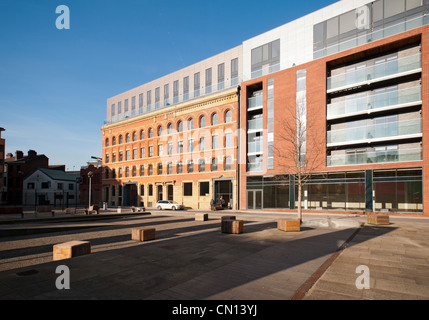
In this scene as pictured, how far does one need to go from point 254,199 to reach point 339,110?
13446 millimetres

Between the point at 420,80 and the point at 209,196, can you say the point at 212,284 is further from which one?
the point at 209,196

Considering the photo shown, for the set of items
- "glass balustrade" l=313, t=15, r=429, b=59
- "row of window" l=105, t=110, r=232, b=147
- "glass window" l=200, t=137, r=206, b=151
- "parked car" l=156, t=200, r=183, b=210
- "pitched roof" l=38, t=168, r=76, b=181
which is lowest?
"parked car" l=156, t=200, r=183, b=210

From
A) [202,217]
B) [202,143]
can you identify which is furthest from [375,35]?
[202,217]

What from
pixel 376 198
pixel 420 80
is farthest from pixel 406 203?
pixel 420 80

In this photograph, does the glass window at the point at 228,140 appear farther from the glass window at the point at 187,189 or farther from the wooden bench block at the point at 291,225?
the wooden bench block at the point at 291,225

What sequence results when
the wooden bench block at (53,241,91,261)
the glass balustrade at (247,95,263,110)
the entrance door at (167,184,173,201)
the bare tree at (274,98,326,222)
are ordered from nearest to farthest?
the wooden bench block at (53,241,91,261) < the bare tree at (274,98,326,222) < the glass balustrade at (247,95,263,110) < the entrance door at (167,184,173,201)

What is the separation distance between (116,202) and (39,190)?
20.5 m

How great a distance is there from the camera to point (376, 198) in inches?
970

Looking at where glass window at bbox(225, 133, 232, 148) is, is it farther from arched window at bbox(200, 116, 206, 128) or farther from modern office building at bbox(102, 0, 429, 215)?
arched window at bbox(200, 116, 206, 128)

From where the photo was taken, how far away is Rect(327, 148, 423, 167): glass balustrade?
22.8 metres

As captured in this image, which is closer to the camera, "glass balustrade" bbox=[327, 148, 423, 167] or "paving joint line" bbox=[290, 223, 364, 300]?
"paving joint line" bbox=[290, 223, 364, 300]

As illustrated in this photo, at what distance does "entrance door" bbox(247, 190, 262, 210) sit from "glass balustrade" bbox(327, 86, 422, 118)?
38.4 ft

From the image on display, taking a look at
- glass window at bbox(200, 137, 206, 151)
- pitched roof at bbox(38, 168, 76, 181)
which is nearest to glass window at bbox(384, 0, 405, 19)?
glass window at bbox(200, 137, 206, 151)

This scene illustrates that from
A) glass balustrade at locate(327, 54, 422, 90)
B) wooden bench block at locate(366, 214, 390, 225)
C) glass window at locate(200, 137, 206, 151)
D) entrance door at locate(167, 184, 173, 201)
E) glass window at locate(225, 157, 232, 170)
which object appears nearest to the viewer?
wooden bench block at locate(366, 214, 390, 225)
